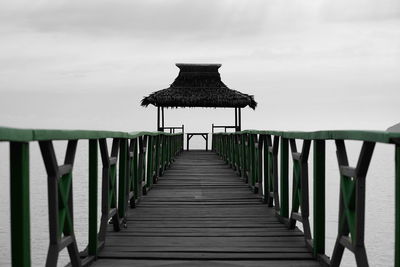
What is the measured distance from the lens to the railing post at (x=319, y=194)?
13.9ft

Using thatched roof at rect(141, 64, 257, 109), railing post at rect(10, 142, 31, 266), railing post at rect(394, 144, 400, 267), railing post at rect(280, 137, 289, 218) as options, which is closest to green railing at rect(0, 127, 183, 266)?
railing post at rect(10, 142, 31, 266)

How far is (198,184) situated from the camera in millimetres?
10336

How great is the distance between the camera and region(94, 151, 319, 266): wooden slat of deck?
4383 millimetres

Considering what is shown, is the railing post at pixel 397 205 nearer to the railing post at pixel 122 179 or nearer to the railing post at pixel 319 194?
the railing post at pixel 319 194

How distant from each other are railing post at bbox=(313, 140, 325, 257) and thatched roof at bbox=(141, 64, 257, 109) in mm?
21257

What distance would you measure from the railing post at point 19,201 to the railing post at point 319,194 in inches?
88.4

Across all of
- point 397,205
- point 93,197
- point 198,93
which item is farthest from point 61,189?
point 198,93

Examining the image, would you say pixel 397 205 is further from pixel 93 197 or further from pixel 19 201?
pixel 93 197

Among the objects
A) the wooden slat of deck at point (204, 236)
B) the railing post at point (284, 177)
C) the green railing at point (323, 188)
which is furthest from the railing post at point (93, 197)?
the railing post at point (284, 177)

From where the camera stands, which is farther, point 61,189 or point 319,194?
point 319,194

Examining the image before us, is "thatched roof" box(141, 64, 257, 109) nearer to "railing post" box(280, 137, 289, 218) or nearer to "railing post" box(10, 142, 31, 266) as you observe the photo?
"railing post" box(280, 137, 289, 218)

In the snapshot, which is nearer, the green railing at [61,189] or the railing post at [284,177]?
the green railing at [61,189]

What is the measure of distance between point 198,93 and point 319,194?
22.0 meters

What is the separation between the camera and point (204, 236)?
525cm
